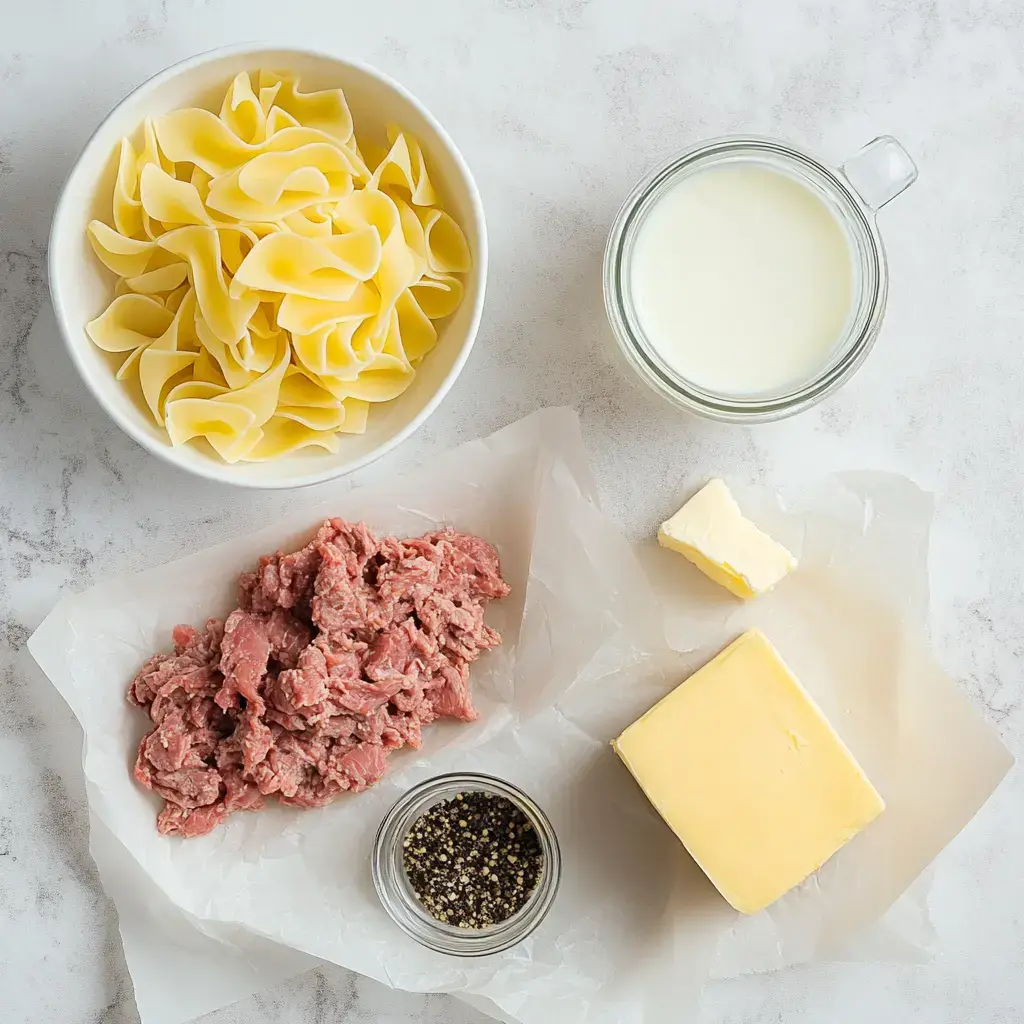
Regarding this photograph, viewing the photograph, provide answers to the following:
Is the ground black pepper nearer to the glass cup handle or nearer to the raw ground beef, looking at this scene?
the raw ground beef

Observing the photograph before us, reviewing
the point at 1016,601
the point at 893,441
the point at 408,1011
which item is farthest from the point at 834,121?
Answer: the point at 408,1011

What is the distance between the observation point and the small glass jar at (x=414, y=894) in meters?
2.17

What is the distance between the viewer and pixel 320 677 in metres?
2.09

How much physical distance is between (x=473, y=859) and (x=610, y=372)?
111 centimetres

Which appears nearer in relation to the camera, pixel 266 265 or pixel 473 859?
pixel 266 265

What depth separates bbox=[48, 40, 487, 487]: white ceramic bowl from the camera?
1925 mm

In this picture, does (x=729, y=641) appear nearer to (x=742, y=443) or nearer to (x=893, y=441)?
(x=742, y=443)

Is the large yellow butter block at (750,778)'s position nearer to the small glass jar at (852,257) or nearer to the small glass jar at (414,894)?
the small glass jar at (414,894)

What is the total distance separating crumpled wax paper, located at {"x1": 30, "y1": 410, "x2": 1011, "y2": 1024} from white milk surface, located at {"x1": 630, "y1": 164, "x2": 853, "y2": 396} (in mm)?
328

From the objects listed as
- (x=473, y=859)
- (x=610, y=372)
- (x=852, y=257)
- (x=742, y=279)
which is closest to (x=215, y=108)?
(x=610, y=372)

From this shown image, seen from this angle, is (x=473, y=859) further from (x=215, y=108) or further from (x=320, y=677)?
(x=215, y=108)

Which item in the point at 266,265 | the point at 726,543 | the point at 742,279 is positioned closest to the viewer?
the point at 266,265

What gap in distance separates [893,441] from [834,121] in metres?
0.72

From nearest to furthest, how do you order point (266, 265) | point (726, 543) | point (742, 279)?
1. point (266, 265)
2. point (742, 279)
3. point (726, 543)
